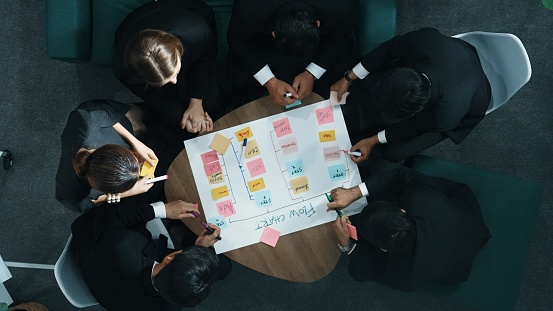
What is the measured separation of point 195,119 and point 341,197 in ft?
2.86

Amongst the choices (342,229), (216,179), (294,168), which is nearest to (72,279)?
(216,179)

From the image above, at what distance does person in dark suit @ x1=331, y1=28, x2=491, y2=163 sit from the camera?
2104 mm

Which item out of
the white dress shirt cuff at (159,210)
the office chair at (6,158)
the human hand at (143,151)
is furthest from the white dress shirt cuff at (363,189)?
the office chair at (6,158)

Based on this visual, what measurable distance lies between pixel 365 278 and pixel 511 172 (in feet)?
4.37

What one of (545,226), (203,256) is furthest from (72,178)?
(545,226)

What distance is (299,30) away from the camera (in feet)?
6.75

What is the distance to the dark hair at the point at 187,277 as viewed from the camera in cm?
197

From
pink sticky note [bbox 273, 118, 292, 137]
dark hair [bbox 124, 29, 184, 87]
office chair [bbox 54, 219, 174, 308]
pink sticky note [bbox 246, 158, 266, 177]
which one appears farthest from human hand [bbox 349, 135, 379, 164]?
office chair [bbox 54, 219, 174, 308]

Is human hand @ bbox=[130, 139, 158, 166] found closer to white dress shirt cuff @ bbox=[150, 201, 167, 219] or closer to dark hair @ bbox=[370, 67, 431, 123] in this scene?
white dress shirt cuff @ bbox=[150, 201, 167, 219]

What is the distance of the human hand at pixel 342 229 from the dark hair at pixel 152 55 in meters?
1.06

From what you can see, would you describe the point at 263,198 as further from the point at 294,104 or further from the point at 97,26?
the point at 97,26

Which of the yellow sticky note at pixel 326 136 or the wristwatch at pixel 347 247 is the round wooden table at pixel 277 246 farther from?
the yellow sticky note at pixel 326 136

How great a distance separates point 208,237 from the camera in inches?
90.1

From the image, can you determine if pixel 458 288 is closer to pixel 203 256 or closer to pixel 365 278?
pixel 365 278
